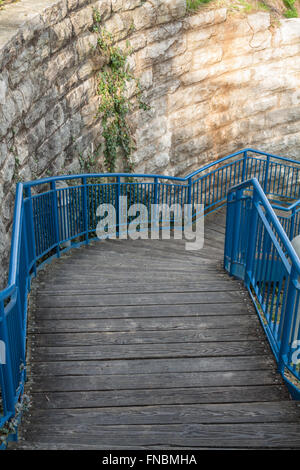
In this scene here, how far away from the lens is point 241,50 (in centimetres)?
1162

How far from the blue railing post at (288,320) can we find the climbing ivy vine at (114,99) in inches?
230

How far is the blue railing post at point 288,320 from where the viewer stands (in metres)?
3.83

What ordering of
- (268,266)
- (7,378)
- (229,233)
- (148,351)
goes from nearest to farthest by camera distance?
(7,378)
(148,351)
(268,266)
(229,233)

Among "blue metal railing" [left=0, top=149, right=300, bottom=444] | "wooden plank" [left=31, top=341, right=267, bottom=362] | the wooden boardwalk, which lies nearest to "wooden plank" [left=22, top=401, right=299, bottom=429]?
the wooden boardwalk

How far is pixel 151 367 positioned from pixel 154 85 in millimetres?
7352

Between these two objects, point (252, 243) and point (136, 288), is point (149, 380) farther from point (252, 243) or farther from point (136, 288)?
point (252, 243)

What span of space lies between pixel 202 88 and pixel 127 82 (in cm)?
233

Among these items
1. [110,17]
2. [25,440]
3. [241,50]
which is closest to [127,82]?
[110,17]

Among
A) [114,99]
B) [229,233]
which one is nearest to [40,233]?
[229,233]

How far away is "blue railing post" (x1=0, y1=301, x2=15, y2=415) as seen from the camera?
3.35 meters

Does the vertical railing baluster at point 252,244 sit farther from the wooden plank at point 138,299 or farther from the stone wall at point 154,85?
the stone wall at point 154,85

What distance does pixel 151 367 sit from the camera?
4219 millimetres

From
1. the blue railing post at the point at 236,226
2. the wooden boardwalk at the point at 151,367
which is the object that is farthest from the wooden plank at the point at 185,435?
the blue railing post at the point at 236,226
